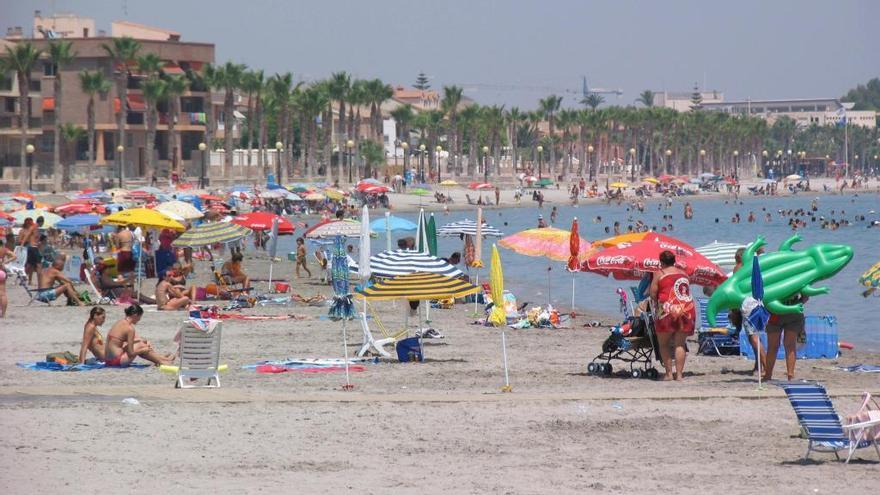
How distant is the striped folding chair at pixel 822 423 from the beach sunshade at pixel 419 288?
6269 mm

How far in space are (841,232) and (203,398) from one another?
70585 mm

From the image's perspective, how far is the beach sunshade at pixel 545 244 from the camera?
25.4 metres

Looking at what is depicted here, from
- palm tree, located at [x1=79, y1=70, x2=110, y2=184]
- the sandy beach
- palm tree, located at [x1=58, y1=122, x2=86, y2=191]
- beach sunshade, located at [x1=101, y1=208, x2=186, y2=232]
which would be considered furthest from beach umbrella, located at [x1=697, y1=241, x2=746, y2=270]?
palm tree, located at [x1=58, y1=122, x2=86, y2=191]

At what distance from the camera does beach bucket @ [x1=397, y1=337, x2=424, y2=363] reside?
1783 cm

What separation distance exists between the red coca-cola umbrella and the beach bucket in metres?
2.89

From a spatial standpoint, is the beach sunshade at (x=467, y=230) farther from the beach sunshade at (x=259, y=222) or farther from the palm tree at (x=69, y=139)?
the palm tree at (x=69, y=139)

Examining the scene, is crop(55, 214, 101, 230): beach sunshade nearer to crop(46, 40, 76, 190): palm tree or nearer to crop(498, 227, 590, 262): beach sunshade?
crop(498, 227, 590, 262): beach sunshade

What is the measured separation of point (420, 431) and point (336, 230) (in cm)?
1691

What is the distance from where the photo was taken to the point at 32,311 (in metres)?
23.8

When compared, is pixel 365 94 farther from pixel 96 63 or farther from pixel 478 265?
pixel 478 265

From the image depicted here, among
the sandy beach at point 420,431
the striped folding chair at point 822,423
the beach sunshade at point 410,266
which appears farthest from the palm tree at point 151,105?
the striped folding chair at point 822,423

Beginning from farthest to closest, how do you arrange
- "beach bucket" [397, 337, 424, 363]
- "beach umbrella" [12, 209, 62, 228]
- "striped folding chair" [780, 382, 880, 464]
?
1. "beach umbrella" [12, 209, 62, 228]
2. "beach bucket" [397, 337, 424, 363]
3. "striped folding chair" [780, 382, 880, 464]

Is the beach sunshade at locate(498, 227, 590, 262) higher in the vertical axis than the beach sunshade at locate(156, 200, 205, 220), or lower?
lower

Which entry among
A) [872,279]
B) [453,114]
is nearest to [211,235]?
[872,279]
